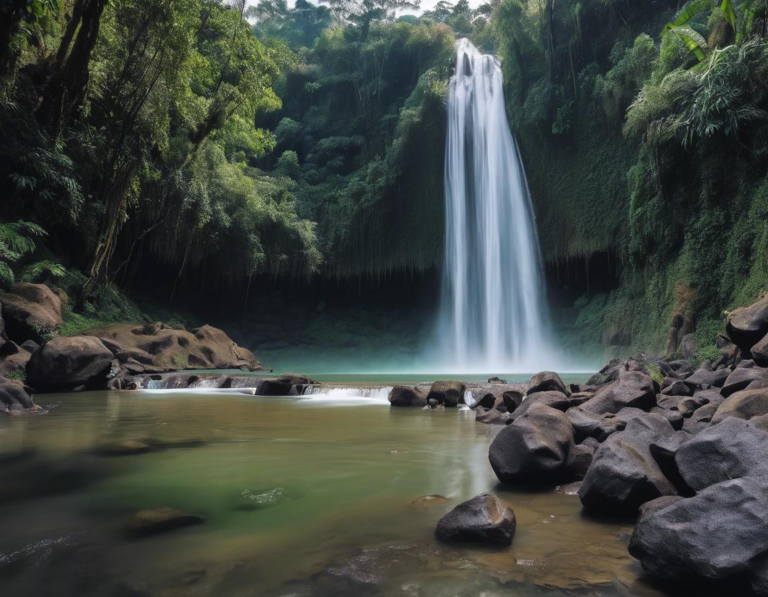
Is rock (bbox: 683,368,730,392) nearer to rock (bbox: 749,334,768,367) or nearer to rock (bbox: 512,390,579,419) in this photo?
rock (bbox: 749,334,768,367)

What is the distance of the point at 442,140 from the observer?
22047 mm

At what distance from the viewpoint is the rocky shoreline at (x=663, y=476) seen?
5.75ft

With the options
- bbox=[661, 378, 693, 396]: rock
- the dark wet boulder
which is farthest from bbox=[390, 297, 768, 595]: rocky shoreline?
the dark wet boulder

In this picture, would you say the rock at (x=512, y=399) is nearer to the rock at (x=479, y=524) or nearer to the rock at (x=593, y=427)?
the rock at (x=593, y=427)

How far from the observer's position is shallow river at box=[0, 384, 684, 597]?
73.6 inches

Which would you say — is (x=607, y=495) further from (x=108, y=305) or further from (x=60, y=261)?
(x=108, y=305)

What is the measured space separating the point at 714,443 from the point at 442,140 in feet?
69.1

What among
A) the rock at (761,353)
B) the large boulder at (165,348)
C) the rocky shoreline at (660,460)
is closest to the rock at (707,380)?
the rocky shoreline at (660,460)

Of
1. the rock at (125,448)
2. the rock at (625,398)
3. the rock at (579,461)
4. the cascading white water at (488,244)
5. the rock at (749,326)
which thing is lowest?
the rock at (125,448)

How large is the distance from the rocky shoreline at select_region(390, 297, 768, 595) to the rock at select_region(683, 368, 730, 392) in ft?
4.56

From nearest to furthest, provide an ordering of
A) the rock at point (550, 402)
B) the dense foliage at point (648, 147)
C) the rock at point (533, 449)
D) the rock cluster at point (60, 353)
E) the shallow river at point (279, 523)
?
the shallow river at point (279, 523) → the rock at point (533, 449) → the rock at point (550, 402) → the rock cluster at point (60, 353) → the dense foliage at point (648, 147)

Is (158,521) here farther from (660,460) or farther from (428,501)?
(660,460)

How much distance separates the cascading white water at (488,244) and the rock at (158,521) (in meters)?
17.7

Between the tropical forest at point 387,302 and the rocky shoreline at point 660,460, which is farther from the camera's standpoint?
the tropical forest at point 387,302
